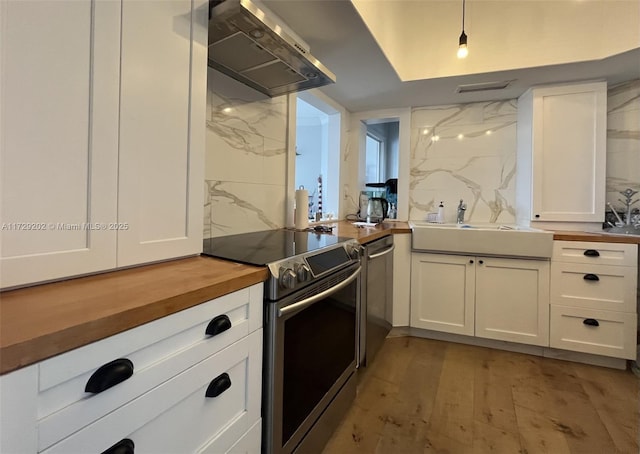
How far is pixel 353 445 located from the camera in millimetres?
1433

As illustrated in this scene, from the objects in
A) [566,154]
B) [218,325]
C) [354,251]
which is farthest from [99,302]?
[566,154]

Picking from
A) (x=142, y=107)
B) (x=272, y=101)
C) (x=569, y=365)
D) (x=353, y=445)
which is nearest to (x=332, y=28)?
(x=272, y=101)

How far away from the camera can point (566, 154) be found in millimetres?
2406

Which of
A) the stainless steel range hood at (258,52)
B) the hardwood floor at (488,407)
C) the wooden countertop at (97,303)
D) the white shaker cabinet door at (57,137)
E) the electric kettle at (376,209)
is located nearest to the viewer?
the wooden countertop at (97,303)

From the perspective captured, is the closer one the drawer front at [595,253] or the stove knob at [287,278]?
the stove knob at [287,278]

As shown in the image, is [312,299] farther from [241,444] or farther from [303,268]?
[241,444]

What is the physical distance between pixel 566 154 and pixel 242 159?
240cm

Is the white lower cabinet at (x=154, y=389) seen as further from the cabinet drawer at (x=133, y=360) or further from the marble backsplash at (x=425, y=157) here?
the marble backsplash at (x=425, y=157)

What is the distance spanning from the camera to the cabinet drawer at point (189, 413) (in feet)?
1.92

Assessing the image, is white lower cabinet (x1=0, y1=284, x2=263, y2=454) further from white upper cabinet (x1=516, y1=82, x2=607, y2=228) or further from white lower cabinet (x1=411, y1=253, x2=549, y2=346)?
white upper cabinet (x1=516, y1=82, x2=607, y2=228)

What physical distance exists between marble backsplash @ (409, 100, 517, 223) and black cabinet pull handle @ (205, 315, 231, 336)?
2.67 metres

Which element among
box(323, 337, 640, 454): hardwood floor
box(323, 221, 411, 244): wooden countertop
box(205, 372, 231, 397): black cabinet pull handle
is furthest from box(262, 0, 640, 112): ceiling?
box(323, 337, 640, 454): hardwood floor

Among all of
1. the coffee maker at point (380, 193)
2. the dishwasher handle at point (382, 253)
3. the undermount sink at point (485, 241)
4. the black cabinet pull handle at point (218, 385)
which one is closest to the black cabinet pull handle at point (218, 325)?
the black cabinet pull handle at point (218, 385)

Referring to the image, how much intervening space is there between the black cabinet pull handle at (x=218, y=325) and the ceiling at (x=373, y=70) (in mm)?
1493
